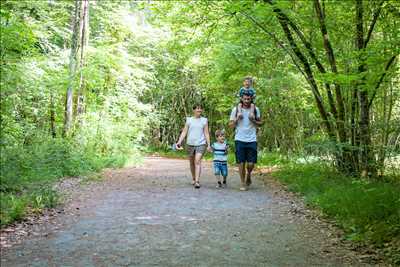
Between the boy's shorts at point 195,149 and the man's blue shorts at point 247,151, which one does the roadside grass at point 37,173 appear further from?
the man's blue shorts at point 247,151

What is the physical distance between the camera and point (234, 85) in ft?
64.5

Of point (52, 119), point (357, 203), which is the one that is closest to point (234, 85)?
point (52, 119)

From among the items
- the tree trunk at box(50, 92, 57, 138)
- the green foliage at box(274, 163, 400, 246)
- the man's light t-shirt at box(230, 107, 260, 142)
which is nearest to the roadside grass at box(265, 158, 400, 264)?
the green foliage at box(274, 163, 400, 246)

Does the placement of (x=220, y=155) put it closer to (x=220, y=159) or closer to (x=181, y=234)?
(x=220, y=159)

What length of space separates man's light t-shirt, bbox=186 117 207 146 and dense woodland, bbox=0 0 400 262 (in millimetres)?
2416

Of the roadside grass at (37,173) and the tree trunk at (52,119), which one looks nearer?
the roadside grass at (37,173)

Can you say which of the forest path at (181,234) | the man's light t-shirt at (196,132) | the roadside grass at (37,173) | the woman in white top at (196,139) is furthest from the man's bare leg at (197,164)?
the roadside grass at (37,173)

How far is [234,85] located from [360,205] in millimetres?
13232

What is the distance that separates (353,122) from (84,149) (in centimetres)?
804

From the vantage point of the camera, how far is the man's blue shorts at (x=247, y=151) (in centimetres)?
1009

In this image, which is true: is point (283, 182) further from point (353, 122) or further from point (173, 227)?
point (173, 227)

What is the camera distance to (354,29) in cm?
966

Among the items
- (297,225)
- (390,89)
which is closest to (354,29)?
(390,89)

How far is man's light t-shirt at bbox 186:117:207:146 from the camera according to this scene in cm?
1048
